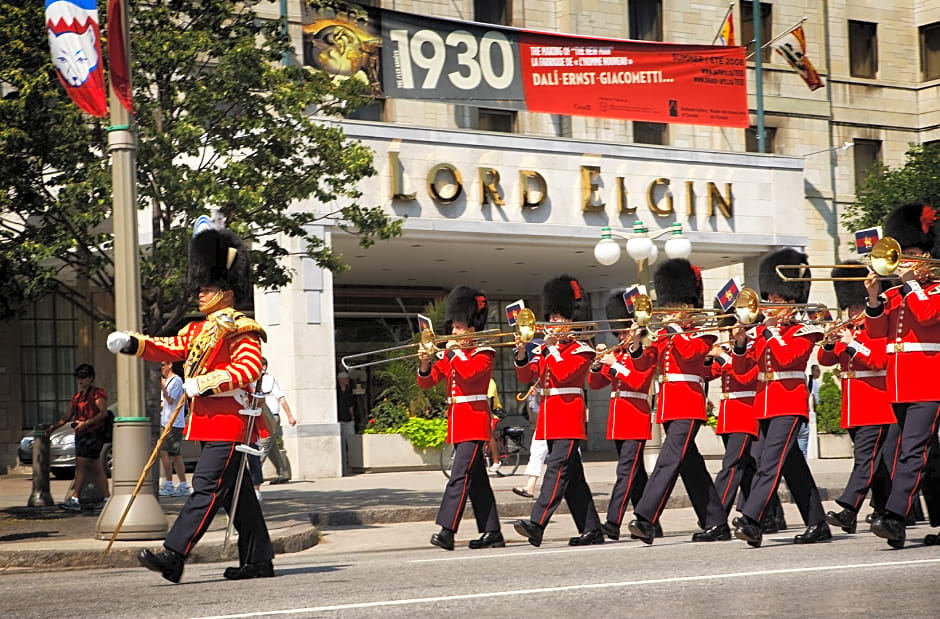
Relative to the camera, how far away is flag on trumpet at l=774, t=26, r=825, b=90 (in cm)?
2927

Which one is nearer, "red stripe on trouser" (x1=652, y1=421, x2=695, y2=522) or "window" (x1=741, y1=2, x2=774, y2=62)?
"red stripe on trouser" (x1=652, y1=421, x2=695, y2=522)

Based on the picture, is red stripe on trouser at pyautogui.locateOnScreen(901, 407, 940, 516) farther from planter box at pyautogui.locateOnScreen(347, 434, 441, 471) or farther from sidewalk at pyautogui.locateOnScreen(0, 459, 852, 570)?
planter box at pyautogui.locateOnScreen(347, 434, 441, 471)

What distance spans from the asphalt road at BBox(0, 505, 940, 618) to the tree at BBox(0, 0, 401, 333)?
3978 mm

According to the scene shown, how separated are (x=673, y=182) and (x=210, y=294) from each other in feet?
53.9

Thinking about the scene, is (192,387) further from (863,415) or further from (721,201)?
(721,201)

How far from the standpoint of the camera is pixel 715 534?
1070cm

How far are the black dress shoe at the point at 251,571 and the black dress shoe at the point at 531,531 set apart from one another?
2444 mm

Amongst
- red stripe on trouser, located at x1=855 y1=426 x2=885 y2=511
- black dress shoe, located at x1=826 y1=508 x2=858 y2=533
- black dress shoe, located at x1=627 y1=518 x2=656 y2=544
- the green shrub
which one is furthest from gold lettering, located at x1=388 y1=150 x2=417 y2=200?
black dress shoe, located at x1=627 y1=518 x2=656 y2=544

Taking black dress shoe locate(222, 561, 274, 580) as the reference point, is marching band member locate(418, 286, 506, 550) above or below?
above

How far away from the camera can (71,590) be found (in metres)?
8.51

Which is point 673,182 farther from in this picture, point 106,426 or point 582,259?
point 106,426

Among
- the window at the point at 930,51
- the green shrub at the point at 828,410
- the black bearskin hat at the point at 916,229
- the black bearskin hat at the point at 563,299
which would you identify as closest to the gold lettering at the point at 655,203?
the green shrub at the point at 828,410

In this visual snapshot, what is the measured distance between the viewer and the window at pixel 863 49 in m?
32.3

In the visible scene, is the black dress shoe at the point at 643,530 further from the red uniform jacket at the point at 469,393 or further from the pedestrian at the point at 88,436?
the pedestrian at the point at 88,436
